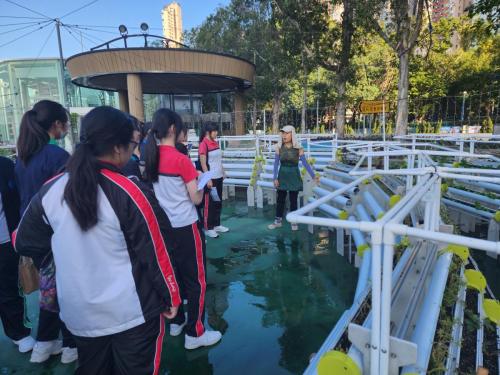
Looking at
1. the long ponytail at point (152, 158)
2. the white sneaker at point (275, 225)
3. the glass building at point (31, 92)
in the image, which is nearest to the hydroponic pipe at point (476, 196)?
the white sneaker at point (275, 225)

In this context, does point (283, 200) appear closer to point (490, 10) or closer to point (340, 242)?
point (340, 242)

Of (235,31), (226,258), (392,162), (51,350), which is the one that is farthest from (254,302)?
(235,31)

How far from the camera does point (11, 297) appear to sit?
265cm

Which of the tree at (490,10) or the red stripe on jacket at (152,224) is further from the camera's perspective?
the tree at (490,10)

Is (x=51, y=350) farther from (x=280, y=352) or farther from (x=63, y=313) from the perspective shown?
(x=280, y=352)

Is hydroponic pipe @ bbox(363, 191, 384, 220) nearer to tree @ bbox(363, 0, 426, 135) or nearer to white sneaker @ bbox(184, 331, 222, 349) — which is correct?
white sneaker @ bbox(184, 331, 222, 349)

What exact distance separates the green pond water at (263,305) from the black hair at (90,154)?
1638mm

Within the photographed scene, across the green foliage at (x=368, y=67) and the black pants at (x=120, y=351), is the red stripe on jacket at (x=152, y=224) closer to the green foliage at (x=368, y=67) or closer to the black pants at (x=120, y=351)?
the black pants at (x=120, y=351)

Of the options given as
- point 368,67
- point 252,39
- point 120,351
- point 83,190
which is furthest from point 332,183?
point 368,67

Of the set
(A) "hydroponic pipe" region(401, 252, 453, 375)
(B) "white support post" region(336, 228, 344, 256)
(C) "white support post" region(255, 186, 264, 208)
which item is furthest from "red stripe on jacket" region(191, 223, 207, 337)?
(C) "white support post" region(255, 186, 264, 208)

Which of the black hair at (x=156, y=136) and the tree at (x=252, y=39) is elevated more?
the tree at (x=252, y=39)

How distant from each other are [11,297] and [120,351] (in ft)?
5.16

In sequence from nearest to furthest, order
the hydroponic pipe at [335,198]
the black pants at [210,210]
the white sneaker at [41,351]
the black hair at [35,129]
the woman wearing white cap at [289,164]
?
1. the black hair at [35,129]
2. the white sneaker at [41,351]
3. the hydroponic pipe at [335,198]
4. the woman wearing white cap at [289,164]
5. the black pants at [210,210]

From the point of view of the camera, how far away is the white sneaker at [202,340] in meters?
2.72
